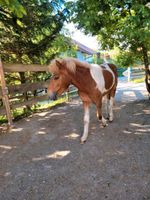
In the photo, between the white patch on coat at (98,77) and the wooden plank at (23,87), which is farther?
the wooden plank at (23,87)

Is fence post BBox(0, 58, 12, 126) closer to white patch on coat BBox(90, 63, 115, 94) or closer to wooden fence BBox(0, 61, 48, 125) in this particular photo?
wooden fence BBox(0, 61, 48, 125)

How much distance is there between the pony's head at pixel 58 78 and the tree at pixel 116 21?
205 cm

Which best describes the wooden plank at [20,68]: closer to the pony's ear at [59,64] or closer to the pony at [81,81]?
the pony at [81,81]

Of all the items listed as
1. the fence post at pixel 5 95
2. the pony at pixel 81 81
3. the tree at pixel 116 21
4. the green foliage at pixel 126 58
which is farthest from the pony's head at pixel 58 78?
the green foliage at pixel 126 58

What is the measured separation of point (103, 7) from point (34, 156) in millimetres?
4217

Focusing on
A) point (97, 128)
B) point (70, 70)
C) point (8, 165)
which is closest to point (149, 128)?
point (97, 128)

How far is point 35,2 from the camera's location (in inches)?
267

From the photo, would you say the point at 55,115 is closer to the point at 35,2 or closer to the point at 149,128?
the point at 149,128

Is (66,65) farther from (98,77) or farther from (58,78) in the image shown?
(98,77)

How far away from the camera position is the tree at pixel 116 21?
200 inches

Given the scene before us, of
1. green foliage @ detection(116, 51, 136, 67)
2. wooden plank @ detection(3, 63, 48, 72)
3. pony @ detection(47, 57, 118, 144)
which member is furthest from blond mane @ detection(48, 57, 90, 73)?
green foliage @ detection(116, 51, 136, 67)

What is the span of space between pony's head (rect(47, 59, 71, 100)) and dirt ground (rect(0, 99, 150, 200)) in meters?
0.99

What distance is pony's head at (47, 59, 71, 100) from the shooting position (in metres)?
3.89

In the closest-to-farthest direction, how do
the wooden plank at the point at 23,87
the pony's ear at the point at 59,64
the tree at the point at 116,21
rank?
the pony's ear at the point at 59,64 → the tree at the point at 116,21 → the wooden plank at the point at 23,87
